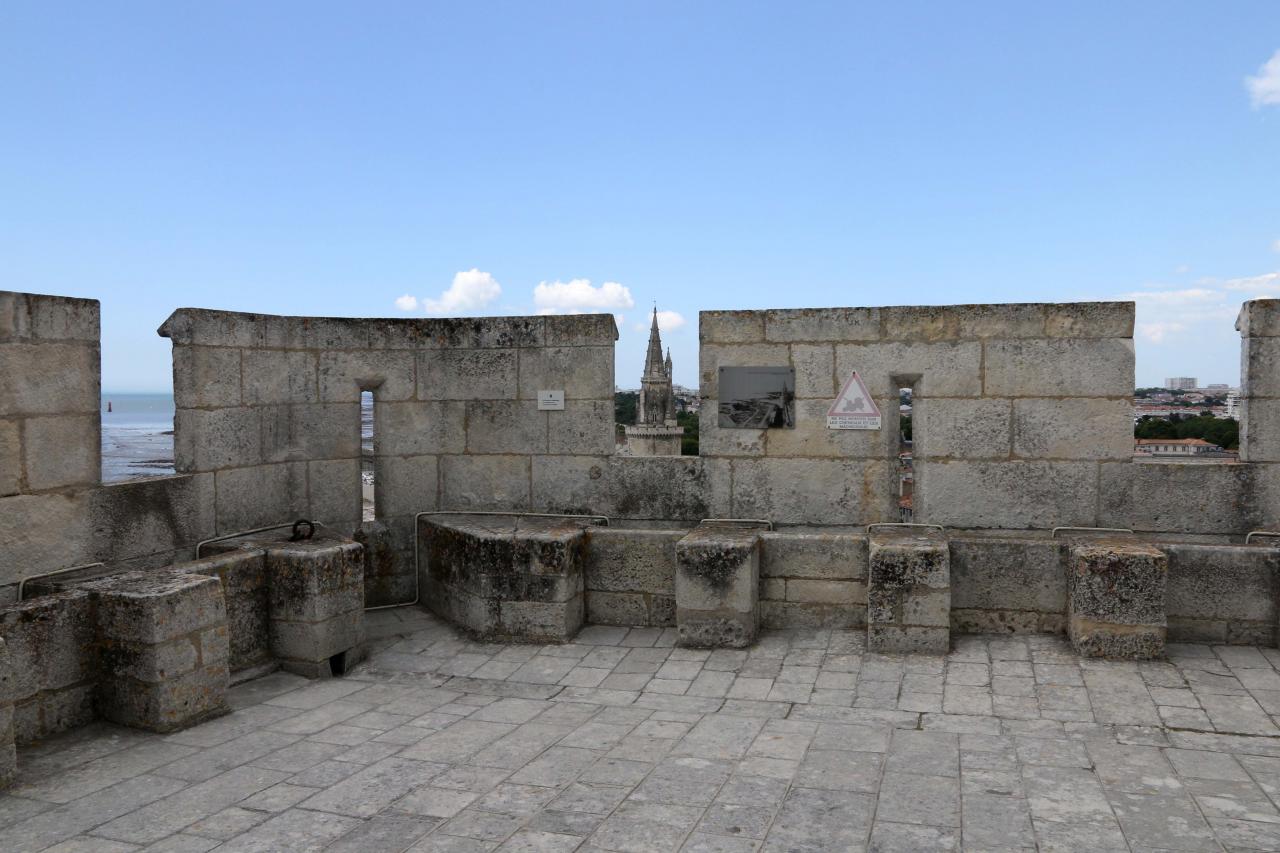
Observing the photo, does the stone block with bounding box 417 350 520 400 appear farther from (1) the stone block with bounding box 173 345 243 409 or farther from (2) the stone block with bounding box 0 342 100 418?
(2) the stone block with bounding box 0 342 100 418

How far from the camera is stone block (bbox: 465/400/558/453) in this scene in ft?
24.9

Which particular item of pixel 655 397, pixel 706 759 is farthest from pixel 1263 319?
pixel 655 397

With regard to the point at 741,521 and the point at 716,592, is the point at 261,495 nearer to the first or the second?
the point at 716,592

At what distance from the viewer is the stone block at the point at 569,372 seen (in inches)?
290

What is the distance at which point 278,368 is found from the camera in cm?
720

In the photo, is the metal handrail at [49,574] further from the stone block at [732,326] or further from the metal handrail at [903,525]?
the metal handrail at [903,525]

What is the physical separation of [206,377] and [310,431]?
42.2 inches

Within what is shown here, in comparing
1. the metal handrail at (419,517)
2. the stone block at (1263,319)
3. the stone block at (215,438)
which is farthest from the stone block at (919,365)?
the stone block at (215,438)

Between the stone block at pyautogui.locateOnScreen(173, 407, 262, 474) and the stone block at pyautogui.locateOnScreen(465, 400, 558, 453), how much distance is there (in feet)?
5.42

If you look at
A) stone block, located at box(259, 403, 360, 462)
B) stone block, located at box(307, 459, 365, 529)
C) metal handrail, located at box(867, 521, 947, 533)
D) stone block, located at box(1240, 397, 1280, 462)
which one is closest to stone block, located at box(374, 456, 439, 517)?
stone block, located at box(307, 459, 365, 529)

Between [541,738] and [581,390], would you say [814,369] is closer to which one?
[581,390]

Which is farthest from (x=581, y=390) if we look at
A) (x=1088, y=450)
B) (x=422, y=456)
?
(x=1088, y=450)

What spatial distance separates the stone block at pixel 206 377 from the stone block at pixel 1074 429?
223 inches

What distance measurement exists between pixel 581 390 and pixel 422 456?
1484mm
